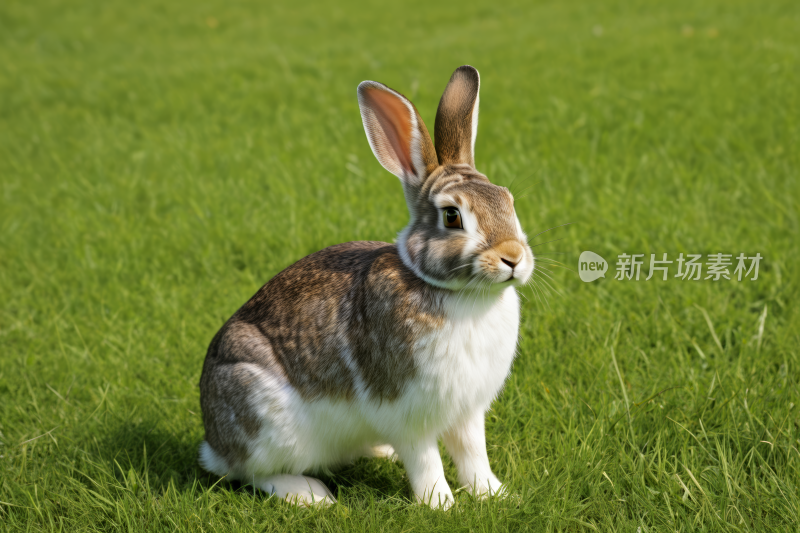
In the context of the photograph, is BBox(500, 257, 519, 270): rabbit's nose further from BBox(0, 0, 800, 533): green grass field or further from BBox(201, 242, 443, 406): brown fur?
BBox(0, 0, 800, 533): green grass field

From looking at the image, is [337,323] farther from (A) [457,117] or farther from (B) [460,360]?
(A) [457,117]

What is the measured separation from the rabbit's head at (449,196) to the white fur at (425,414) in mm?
191

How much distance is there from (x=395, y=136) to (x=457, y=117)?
25 centimetres

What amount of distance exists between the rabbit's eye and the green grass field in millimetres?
1102

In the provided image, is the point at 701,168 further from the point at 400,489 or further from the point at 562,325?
the point at 400,489

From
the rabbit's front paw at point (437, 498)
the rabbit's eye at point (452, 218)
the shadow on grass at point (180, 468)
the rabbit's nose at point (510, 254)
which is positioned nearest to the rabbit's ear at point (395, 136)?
the rabbit's eye at point (452, 218)

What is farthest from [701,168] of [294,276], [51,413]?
[51,413]

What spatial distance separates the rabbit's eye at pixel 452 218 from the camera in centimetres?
272

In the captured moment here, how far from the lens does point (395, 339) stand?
2877mm

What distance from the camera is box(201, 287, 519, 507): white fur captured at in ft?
9.30

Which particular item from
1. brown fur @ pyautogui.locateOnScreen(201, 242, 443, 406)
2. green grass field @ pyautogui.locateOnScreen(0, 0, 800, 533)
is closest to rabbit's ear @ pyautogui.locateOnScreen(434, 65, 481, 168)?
brown fur @ pyautogui.locateOnScreen(201, 242, 443, 406)

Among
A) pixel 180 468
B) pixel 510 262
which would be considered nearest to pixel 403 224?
pixel 180 468

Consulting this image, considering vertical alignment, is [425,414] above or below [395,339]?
below

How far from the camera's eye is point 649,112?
7.13 metres
